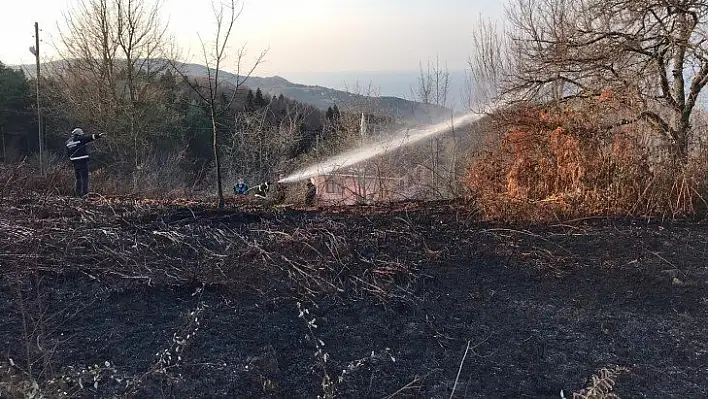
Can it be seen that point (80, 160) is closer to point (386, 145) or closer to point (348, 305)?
point (348, 305)

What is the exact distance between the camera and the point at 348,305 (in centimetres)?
425

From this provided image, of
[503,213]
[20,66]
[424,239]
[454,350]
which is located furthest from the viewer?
[20,66]

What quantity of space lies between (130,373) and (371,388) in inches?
57.6

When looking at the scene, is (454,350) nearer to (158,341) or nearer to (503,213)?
(158,341)

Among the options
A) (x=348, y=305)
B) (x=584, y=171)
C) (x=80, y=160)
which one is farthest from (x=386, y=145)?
(x=348, y=305)

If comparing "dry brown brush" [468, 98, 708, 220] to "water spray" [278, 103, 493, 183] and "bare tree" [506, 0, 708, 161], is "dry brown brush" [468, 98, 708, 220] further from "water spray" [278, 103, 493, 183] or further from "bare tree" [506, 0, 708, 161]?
"water spray" [278, 103, 493, 183]

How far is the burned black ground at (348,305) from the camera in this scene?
3.23m

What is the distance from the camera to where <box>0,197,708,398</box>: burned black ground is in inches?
127

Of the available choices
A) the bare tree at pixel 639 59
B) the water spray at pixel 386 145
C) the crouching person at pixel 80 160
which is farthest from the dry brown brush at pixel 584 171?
the water spray at pixel 386 145

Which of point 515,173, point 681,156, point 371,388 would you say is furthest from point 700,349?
point 681,156

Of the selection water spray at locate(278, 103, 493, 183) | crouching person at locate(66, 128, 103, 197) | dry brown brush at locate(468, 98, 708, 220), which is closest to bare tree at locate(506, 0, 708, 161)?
dry brown brush at locate(468, 98, 708, 220)

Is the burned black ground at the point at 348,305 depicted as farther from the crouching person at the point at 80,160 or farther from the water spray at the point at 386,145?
the water spray at the point at 386,145

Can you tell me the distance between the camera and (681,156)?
669cm

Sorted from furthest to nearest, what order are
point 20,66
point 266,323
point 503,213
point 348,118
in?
point 348,118, point 20,66, point 503,213, point 266,323
